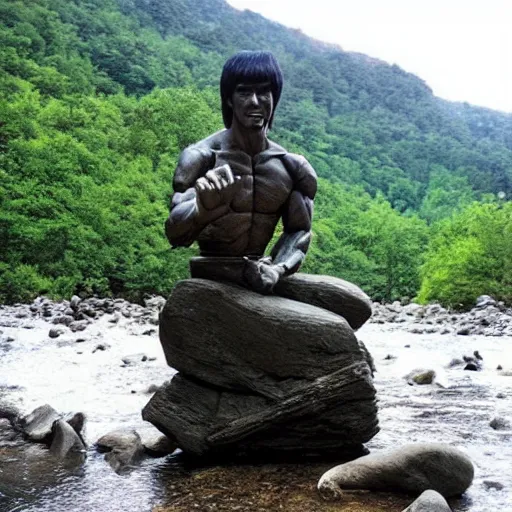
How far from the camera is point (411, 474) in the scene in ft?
11.8

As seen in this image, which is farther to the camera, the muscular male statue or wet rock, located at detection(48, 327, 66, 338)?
wet rock, located at detection(48, 327, 66, 338)

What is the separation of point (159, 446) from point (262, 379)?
88 cm

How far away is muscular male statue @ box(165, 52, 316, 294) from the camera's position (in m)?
4.41

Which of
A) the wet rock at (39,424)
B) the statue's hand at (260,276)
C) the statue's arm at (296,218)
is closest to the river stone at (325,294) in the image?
the statue's arm at (296,218)

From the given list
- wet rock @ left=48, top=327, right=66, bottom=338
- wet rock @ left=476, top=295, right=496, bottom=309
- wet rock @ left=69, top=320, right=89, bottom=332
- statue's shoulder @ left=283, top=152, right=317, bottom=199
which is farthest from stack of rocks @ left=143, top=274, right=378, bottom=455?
wet rock @ left=476, top=295, right=496, bottom=309

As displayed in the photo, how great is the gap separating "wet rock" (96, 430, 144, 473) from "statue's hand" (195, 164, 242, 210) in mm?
1677

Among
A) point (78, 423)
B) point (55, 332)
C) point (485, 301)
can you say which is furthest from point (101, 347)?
point (485, 301)

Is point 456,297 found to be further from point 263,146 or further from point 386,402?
point 263,146

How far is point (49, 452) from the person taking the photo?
4.38 metres

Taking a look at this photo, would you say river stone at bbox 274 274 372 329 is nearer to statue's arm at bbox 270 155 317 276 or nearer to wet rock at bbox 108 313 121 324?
statue's arm at bbox 270 155 317 276

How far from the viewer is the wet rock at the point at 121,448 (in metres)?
4.12

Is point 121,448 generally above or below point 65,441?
above

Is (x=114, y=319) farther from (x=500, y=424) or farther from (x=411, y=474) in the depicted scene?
(x=411, y=474)

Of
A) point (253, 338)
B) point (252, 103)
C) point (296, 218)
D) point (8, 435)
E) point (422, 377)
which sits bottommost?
point (8, 435)
